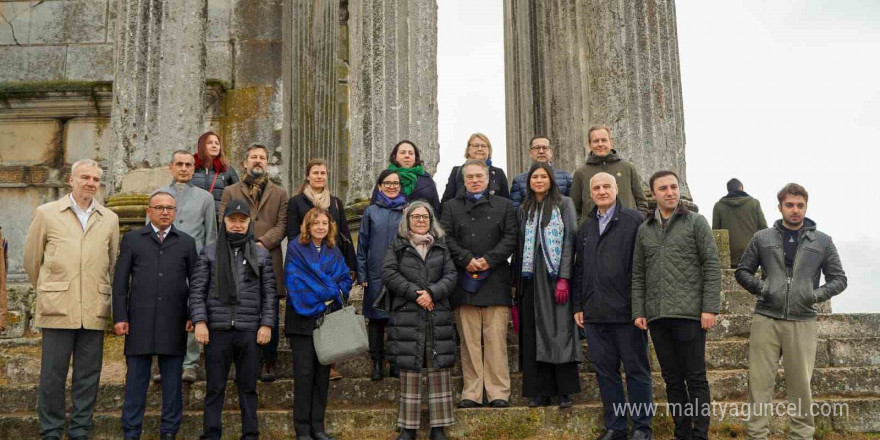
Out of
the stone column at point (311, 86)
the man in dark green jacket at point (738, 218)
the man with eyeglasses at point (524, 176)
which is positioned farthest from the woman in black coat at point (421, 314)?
the stone column at point (311, 86)

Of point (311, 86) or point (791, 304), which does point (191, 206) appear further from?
point (311, 86)

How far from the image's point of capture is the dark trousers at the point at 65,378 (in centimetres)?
597

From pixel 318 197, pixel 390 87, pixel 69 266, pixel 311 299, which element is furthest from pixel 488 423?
pixel 390 87

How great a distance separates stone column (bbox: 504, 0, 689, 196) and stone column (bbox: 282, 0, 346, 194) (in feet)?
13.2

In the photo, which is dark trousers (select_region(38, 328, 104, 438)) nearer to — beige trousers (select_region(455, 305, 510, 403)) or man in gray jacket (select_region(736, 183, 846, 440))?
beige trousers (select_region(455, 305, 510, 403))

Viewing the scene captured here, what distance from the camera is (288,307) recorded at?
6406 mm

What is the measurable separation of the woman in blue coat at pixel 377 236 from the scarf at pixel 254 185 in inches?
37.4

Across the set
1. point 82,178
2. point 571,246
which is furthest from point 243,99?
point 571,246

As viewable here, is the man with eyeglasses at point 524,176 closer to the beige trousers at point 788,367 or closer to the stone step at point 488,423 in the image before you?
the stone step at point 488,423

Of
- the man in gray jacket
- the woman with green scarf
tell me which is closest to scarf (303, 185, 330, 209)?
the woman with green scarf

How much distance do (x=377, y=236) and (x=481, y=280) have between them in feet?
3.38

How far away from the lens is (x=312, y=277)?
6434mm

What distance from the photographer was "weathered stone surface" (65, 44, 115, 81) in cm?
1305

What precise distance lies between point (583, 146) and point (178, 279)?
18.6 feet
